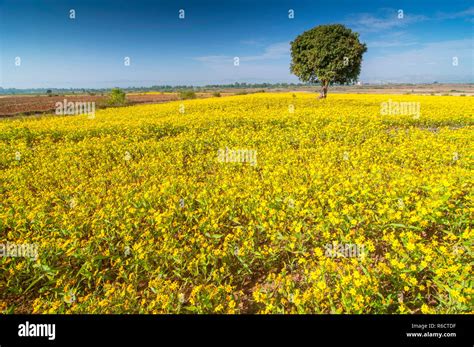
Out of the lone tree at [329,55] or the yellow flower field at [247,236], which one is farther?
the lone tree at [329,55]

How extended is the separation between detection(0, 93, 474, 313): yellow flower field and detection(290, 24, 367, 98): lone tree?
114 feet

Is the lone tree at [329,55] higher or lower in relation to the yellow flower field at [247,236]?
higher

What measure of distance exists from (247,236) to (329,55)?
4180cm

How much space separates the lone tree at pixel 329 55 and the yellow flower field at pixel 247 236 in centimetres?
3477

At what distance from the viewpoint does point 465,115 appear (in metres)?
15.6

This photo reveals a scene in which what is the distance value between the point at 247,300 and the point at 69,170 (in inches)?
306

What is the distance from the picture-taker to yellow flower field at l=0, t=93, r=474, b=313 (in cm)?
353

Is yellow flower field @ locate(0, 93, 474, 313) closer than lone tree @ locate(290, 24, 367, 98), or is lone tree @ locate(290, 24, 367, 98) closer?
yellow flower field @ locate(0, 93, 474, 313)

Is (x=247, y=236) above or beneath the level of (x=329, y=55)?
beneath

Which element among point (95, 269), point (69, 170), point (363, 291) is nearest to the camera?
point (363, 291)

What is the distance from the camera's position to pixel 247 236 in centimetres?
488

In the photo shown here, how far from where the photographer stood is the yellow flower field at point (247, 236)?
3526mm
